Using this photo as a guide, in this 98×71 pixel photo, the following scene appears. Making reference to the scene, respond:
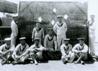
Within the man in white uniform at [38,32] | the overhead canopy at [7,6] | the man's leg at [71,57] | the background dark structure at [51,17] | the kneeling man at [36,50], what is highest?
the overhead canopy at [7,6]

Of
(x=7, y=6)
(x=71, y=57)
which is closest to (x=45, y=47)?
(x=71, y=57)

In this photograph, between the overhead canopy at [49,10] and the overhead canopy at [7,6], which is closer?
the overhead canopy at [7,6]

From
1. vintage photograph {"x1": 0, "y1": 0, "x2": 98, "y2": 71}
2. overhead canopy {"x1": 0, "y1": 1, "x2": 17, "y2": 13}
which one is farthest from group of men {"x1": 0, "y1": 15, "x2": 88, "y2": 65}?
overhead canopy {"x1": 0, "y1": 1, "x2": 17, "y2": 13}

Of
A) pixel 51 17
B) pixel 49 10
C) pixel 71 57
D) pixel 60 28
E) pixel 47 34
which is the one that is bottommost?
pixel 71 57

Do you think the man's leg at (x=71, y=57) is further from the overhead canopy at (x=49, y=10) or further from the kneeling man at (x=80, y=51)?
the overhead canopy at (x=49, y=10)

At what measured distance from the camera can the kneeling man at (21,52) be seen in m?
4.41

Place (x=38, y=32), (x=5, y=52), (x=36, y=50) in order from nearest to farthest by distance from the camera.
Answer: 1. (x=5, y=52)
2. (x=36, y=50)
3. (x=38, y=32)

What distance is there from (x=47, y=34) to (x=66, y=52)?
20.8 inches

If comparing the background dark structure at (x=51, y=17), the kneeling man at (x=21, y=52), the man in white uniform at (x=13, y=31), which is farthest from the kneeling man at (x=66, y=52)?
the man in white uniform at (x=13, y=31)

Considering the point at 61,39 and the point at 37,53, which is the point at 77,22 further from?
the point at 37,53

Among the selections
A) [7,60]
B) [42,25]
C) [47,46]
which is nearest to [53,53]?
[47,46]

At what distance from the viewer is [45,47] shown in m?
4.73

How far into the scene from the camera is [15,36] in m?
4.62

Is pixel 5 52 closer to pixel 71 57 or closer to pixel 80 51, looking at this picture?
pixel 71 57
